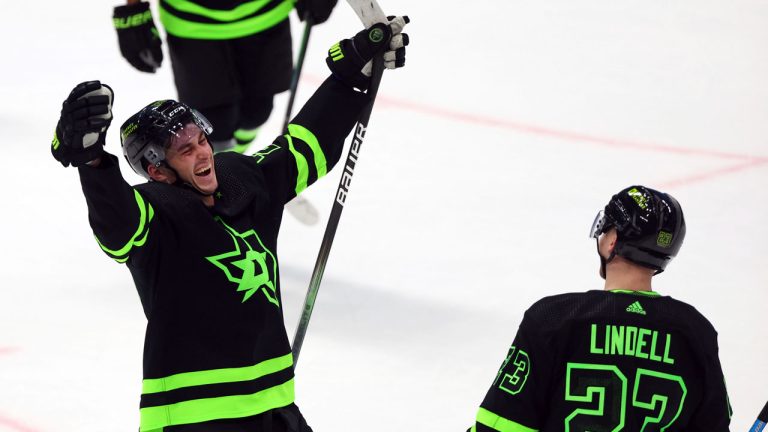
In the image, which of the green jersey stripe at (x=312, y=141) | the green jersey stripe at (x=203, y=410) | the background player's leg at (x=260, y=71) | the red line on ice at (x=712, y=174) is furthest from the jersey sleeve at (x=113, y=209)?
the red line on ice at (x=712, y=174)

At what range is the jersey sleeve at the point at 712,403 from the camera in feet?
6.57

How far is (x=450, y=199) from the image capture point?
181 inches

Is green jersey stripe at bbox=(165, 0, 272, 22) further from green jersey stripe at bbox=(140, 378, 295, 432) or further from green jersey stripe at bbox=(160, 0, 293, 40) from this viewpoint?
green jersey stripe at bbox=(140, 378, 295, 432)

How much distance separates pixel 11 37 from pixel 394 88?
1895mm

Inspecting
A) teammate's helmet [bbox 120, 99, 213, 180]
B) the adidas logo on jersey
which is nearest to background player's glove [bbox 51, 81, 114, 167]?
teammate's helmet [bbox 120, 99, 213, 180]

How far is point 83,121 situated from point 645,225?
91 centimetres

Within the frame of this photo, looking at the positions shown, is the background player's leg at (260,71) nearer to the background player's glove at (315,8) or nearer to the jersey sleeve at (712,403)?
the background player's glove at (315,8)

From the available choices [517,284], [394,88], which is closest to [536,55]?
[394,88]

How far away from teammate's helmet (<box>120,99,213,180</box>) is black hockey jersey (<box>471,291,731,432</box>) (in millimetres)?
772

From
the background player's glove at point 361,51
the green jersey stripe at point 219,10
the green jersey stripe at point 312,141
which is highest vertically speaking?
the green jersey stripe at point 219,10

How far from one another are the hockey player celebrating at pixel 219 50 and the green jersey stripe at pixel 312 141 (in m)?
1.19

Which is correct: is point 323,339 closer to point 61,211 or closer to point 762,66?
point 61,211

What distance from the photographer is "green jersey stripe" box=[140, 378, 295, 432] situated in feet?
7.51

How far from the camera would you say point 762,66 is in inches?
231
